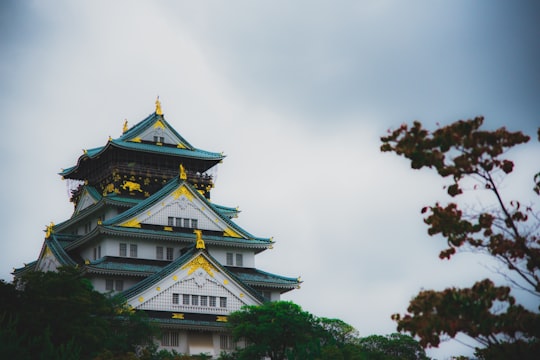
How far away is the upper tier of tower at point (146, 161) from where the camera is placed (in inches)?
3004

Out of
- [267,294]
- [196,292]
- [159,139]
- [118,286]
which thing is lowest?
[196,292]

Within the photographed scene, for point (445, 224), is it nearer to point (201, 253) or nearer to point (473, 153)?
point (473, 153)

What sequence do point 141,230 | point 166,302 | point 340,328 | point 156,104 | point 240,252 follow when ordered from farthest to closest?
point 340,328 < point 156,104 < point 240,252 < point 141,230 < point 166,302

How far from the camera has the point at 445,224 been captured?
89.5 feet

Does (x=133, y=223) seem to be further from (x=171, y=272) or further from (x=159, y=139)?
(x=159, y=139)

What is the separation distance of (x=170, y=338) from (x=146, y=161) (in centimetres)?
1869

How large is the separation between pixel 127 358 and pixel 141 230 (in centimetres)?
2423

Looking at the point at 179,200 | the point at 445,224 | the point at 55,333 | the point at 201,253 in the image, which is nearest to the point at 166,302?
the point at 201,253

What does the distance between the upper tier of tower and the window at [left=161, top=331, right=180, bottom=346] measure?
14047mm

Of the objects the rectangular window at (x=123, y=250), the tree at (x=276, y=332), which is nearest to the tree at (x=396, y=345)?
the rectangular window at (x=123, y=250)

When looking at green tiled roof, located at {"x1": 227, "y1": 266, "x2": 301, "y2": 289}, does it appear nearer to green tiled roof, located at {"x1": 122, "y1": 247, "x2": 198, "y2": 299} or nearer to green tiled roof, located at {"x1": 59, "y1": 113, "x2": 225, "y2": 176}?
green tiled roof, located at {"x1": 122, "y1": 247, "x2": 198, "y2": 299}

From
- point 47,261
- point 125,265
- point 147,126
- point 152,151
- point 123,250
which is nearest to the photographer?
point 125,265

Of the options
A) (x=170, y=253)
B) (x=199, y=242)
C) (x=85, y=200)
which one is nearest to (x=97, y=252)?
(x=170, y=253)

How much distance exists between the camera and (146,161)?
78.2m
